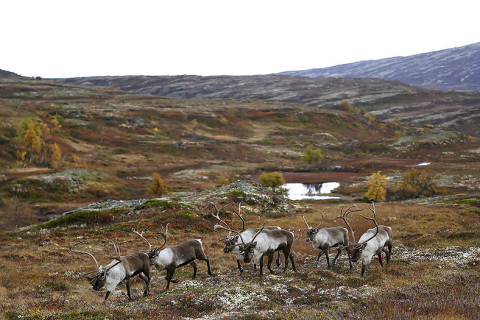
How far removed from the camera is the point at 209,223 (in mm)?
31594

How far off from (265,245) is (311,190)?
6361cm

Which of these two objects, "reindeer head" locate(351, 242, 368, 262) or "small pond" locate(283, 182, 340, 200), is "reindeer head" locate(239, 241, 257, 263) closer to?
"reindeer head" locate(351, 242, 368, 262)

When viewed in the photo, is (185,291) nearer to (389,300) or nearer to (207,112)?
(389,300)

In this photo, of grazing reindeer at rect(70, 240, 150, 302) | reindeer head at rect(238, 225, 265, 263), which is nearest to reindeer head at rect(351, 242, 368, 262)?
reindeer head at rect(238, 225, 265, 263)

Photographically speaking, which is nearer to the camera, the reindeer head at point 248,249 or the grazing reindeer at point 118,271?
the grazing reindeer at point 118,271

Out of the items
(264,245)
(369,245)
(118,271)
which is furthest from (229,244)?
(369,245)

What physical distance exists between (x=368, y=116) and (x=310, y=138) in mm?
65447

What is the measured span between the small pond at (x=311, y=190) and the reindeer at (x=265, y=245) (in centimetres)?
5202

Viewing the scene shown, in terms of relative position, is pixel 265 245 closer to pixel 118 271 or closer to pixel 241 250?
pixel 241 250

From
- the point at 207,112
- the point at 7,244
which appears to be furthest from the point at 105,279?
the point at 207,112

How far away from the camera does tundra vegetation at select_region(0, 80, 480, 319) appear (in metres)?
11.4

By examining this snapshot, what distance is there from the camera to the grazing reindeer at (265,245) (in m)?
14.8

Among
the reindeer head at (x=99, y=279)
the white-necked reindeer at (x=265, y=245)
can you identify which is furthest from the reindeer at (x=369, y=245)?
the reindeer head at (x=99, y=279)

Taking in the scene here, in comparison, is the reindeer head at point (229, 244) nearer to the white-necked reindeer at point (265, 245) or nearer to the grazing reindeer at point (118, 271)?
the white-necked reindeer at point (265, 245)
